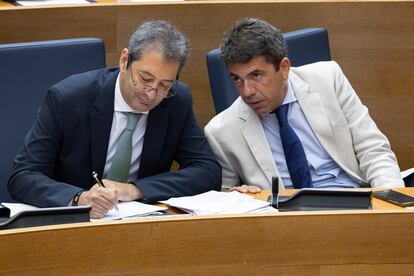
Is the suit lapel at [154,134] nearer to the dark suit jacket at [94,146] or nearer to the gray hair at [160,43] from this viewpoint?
the dark suit jacket at [94,146]

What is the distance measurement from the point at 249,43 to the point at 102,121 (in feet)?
1.57

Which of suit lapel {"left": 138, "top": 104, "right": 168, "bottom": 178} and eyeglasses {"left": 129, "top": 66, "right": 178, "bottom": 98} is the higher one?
eyeglasses {"left": 129, "top": 66, "right": 178, "bottom": 98}

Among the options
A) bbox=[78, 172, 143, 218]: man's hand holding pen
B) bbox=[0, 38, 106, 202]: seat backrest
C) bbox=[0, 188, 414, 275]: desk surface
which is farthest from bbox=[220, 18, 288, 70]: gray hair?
bbox=[0, 188, 414, 275]: desk surface

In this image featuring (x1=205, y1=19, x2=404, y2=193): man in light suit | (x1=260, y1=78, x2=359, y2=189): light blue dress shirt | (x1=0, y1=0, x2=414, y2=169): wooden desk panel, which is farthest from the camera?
(x1=0, y1=0, x2=414, y2=169): wooden desk panel

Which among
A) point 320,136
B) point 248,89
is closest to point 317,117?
point 320,136

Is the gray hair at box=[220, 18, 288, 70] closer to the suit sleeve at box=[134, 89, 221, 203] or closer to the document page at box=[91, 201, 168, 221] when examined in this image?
the suit sleeve at box=[134, 89, 221, 203]

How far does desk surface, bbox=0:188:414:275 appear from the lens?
6.60 feet

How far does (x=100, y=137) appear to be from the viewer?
113 inches

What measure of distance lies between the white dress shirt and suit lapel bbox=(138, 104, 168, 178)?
2cm

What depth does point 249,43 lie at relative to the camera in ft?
9.66

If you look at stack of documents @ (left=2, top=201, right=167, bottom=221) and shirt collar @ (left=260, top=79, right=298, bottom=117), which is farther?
shirt collar @ (left=260, top=79, right=298, bottom=117)

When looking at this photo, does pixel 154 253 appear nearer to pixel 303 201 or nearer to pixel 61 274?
pixel 61 274

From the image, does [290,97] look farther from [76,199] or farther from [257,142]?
[76,199]

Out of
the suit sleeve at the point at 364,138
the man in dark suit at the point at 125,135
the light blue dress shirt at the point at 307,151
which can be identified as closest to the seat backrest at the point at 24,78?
the man in dark suit at the point at 125,135
